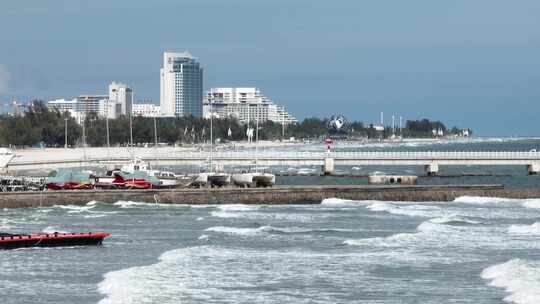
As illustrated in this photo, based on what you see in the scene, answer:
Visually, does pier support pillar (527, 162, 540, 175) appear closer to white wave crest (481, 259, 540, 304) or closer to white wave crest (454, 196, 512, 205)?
white wave crest (454, 196, 512, 205)

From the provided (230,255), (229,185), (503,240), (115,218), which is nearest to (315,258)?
(230,255)

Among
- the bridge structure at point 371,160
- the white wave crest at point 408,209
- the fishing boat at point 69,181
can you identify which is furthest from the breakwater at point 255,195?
the bridge structure at point 371,160

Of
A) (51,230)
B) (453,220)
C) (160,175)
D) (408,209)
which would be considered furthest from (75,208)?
(453,220)

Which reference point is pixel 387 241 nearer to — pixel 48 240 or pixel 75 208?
pixel 48 240

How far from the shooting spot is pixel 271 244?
54500 millimetres

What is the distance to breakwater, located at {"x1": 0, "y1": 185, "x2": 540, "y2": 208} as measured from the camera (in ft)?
252

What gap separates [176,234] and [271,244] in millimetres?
7088

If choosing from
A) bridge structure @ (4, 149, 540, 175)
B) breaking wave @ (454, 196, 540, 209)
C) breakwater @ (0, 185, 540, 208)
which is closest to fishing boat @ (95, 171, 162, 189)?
breakwater @ (0, 185, 540, 208)

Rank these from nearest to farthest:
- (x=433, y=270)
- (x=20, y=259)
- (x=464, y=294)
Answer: (x=464, y=294)
(x=433, y=270)
(x=20, y=259)

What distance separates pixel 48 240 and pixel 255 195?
30469 mm

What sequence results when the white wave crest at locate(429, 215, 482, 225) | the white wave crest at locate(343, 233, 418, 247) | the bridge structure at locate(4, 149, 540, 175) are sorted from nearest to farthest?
1. the white wave crest at locate(343, 233, 418, 247)
2. the white wave crest at locate(429, 215, 482, 225)
3. the bridge structure at locate(4, 149, 540, 175)

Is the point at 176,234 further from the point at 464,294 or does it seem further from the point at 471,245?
the point at 464,294

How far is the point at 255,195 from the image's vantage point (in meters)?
81.1

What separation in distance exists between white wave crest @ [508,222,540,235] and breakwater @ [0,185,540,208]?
2062cm
